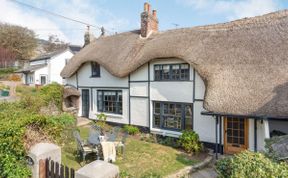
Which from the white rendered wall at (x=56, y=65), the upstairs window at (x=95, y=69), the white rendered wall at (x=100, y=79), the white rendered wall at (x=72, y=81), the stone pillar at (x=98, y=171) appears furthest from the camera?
the white rendered wall at (x=56, y=65)

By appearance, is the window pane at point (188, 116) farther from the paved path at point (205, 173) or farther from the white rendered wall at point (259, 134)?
the paved path at point (205, 173)

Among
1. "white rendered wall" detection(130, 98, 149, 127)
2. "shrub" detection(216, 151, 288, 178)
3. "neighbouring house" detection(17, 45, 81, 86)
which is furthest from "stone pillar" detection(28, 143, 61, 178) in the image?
"neighbouring house" detection(17, 45, 81, 86)

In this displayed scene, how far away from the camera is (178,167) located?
9.62 metres

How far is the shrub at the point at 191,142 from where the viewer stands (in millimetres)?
11773

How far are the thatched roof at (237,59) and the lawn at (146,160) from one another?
2.76 meters

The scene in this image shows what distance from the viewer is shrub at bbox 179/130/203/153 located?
11773mm

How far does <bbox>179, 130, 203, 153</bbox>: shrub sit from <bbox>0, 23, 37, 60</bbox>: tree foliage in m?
47.7

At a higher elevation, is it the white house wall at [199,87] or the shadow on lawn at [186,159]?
the white house wall at [199,87]

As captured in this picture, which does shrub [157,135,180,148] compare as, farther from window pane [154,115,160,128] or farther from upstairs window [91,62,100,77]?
upstairs window [91,62,100,77]

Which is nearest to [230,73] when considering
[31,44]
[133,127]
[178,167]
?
[178,167]

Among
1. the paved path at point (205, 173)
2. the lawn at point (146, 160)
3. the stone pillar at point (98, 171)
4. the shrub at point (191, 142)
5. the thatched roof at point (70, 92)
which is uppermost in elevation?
the thatched roof at point (70, 92)

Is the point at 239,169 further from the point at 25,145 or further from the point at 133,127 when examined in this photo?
the point at 133,127

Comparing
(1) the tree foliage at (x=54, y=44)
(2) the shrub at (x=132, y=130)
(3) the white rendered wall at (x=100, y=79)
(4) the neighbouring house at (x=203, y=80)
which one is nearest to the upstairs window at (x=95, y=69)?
(4) the neighbouring house at (x=203, y=80)

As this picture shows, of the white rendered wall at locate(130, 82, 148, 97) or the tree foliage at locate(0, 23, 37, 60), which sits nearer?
the white rendered wall at locate(130, 82, 148, 97)
